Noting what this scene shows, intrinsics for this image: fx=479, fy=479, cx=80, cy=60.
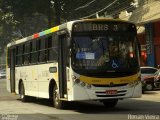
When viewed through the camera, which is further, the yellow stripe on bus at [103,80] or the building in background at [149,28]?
the building in background at [149,28]

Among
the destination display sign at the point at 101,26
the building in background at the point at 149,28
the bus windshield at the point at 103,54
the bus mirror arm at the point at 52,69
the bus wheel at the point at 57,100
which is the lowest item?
the bus wheel at the point at 57,100

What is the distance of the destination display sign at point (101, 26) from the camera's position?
55.8ft

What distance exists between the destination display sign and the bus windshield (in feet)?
0.87

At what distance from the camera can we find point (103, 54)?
16.8 meters

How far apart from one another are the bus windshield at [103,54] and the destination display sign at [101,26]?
264 mm

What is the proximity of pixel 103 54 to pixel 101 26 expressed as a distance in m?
1.09

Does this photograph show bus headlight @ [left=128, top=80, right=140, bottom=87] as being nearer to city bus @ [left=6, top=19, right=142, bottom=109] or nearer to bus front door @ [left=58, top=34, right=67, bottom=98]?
city bus @ [left=6, top=19, right=142, bottom=109]

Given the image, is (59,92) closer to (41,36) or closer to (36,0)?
(41,36)

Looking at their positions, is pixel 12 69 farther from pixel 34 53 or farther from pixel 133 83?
pixel 133 83

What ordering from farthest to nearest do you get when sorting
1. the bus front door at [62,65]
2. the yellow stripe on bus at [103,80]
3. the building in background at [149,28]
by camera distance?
the building in background at [149,28], the bus front door at [62,65], the yellow stripe on bus at [103,80]

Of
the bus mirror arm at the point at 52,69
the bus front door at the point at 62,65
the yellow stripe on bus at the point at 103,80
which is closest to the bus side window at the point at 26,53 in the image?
the bus mirror arm at the point at 52,69

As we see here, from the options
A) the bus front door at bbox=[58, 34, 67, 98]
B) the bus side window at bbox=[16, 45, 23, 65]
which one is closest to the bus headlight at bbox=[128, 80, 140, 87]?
the bus front door at bbox=[58, 34, 67, 98]

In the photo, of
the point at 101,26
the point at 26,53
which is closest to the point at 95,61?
the point at 101,26

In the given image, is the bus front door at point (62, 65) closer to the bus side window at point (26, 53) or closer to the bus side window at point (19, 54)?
the bus side window at point (26, 53)
